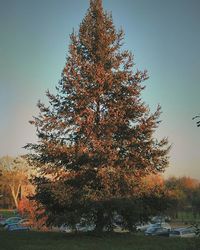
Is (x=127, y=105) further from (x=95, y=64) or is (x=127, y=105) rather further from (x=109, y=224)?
(x=109, y=224)

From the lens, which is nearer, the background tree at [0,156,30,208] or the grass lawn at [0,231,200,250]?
the grass lawn at [0,231,200,250]

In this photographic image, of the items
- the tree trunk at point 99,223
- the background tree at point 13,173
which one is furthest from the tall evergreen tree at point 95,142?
the background tree at point 13,173

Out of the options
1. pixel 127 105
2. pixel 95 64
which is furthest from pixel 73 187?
pixel 95 64

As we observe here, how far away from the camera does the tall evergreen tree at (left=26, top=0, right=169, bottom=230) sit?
22859mm

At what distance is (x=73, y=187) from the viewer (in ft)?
76.6

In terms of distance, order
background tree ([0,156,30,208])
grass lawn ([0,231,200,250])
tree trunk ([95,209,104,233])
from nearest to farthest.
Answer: grass lawn ([0,231,200,250]), tree trunk ([95,209,104,233]), background tree ([0,156,30,208])

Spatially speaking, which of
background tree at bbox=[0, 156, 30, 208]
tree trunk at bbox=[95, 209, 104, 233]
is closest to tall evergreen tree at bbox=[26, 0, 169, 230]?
tree trunk at bbox=[95, 209, 104, 233]

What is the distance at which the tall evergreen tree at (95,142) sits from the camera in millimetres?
22859

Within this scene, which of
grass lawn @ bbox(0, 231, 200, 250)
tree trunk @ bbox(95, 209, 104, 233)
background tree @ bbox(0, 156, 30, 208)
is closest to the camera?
grass lawn @ bbox(0, 231, 200, 250)

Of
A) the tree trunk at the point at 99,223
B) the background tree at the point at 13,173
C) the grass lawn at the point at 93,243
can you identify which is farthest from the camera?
the background tree at the point at 13,173

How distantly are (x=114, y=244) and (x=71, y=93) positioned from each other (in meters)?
9.45

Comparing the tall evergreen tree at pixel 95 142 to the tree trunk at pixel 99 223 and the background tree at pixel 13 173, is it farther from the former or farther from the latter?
A: the background tree at pixel 13 173

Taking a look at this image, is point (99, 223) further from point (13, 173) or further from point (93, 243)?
point (13, 173)

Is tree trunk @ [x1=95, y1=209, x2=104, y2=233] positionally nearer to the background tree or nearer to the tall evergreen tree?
the tall evergreen tree
